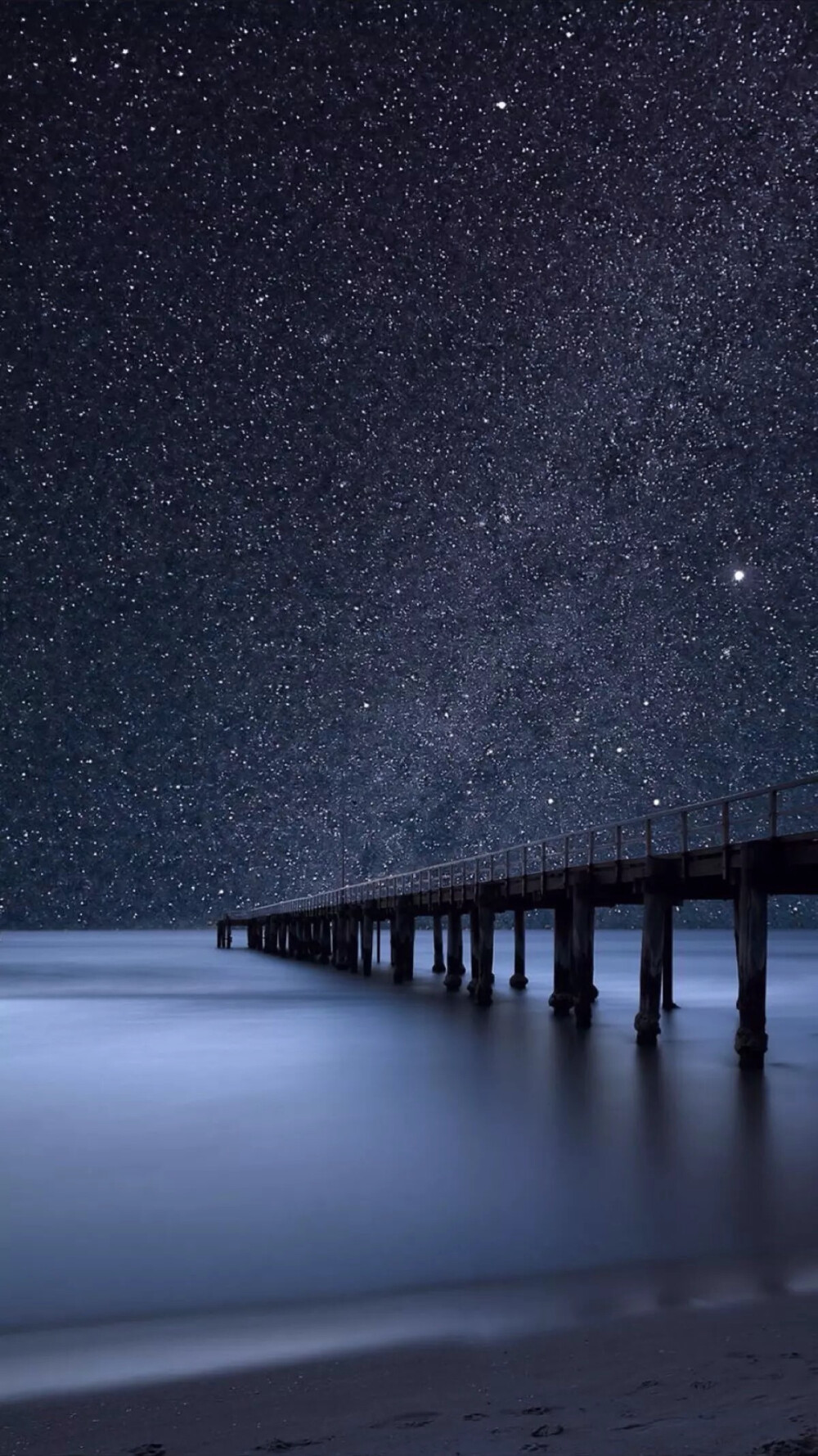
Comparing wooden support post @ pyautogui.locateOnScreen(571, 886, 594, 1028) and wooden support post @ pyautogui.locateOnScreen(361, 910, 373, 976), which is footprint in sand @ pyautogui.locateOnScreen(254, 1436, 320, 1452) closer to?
wooden support post @ pyautogui.locateOnScreen(571, 886, 594, 1028)

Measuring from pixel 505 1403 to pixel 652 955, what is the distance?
58.6ft

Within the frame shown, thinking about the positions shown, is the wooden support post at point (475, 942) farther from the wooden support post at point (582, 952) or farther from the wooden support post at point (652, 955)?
the wooden support post at point (652, 955)

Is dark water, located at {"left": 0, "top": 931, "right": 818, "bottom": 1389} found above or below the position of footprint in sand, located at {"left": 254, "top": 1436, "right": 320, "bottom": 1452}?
below

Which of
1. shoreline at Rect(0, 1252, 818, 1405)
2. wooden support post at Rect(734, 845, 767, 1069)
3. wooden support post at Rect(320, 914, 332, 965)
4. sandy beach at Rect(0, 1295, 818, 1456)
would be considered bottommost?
wooden support post at Rect(320, 914, 332, 965)

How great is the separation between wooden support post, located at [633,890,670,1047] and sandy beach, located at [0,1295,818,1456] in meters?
15.3

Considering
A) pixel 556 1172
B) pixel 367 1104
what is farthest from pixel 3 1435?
pixel 367 1104

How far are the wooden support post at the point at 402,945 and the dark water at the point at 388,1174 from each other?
50.3 feet

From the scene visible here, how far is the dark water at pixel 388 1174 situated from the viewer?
32.4 ft

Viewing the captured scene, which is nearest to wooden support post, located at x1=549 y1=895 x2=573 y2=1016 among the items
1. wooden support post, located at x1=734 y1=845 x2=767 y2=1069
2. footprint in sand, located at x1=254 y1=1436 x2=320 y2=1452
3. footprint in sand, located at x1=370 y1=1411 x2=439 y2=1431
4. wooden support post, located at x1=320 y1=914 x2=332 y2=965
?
wooden support post, located at x1=734 y1=845 x2=767 y2=1069

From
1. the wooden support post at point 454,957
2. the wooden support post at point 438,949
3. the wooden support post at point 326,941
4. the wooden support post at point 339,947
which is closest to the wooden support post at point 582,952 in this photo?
the wooden support post at point 454,957

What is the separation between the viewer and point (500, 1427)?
19.7ft

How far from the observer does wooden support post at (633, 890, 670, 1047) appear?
932 inches

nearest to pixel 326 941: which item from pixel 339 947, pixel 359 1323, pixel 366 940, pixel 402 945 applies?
pixel 339 947

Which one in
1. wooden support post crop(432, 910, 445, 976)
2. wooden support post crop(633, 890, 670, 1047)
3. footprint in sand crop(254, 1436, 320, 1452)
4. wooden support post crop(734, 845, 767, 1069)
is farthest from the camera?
wooden support post crop(432, 910, 445, 976)
